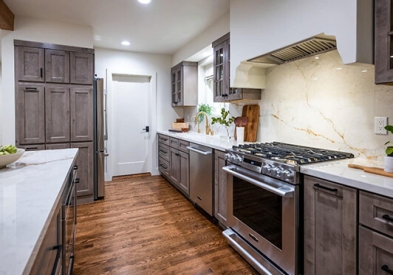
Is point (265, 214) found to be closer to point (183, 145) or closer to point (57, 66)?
point (183, 145)

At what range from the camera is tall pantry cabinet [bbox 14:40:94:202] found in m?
3.31

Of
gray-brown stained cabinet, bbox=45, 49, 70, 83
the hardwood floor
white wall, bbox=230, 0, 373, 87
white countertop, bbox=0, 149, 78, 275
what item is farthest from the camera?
gray-brown stained cabinet, bbox=45, 49, 70, 83

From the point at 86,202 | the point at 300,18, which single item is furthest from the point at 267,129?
the point at 86,202

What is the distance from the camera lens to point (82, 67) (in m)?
3.59

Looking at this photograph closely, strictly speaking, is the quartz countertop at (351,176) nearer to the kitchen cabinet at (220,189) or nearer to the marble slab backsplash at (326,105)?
the marble slab backsplash at (326,105)

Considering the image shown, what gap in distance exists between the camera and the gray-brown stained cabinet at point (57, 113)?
3.43m

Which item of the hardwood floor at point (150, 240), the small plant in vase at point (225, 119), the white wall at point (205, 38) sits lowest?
the hardwood floor at point (150, 240)

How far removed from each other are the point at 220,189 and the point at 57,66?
289cm

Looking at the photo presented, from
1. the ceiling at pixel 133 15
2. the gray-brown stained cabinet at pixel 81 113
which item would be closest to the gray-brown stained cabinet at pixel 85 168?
the gray-brown stained cabinet at pixel 81 113

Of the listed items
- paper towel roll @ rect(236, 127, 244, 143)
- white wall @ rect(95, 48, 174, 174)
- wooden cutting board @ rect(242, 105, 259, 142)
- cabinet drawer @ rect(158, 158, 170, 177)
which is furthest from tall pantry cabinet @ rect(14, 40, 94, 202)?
wooden cutting board @ rect(242, 105, 259, 142)

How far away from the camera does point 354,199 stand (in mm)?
1317

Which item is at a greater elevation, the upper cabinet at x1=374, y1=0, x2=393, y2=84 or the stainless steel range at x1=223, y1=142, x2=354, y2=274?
the upper cabinet at x1=374, y1=0, x2=393, y2=84

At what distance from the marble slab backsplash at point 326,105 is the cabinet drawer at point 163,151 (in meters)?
2.18

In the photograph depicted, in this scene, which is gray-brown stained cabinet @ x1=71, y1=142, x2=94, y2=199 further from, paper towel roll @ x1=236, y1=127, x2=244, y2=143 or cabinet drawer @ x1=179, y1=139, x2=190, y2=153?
paper towel roll @ x1=236, y1=127, x2=244, y2=143
